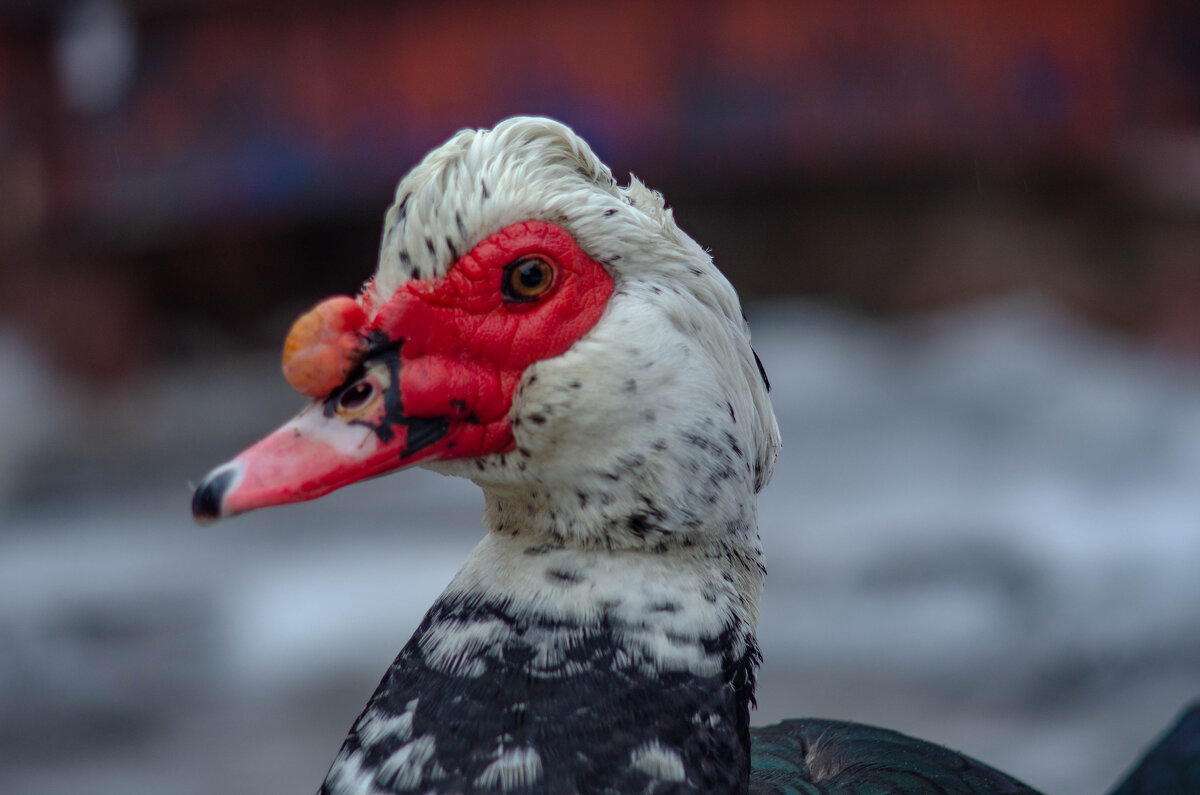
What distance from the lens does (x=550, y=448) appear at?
3.80ft

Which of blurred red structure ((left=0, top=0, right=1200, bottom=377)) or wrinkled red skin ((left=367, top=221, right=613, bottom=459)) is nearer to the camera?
wrinkled red skin ((left=367, top=221, right=613, bottom=459))

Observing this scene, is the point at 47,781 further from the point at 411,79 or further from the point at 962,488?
the point at 962,488

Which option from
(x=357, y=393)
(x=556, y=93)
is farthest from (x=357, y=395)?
(x=556, y=93)

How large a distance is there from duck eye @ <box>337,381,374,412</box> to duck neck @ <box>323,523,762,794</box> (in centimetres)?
22

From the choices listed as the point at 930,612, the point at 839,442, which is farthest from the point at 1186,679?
the point at 839,442

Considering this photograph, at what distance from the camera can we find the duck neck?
110 centimetres

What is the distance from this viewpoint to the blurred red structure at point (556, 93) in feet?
12.8

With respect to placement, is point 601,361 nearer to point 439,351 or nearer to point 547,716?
point 439,351

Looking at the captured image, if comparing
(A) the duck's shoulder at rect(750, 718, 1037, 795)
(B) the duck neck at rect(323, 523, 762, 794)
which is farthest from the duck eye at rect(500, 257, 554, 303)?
(A) the duck's shoulder at rect(750, 718, 1037, 795)

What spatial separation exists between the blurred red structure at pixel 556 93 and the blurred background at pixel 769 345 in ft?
0.04

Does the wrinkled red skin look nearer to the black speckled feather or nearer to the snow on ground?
the black speckled feather

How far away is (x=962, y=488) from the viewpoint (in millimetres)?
4219

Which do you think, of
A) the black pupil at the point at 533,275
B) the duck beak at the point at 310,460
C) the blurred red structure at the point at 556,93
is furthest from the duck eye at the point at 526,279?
the blurred red structure at the point at 556,93

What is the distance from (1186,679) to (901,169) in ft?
6.19
